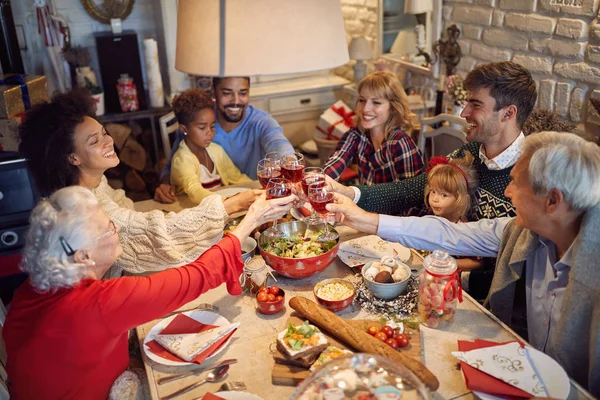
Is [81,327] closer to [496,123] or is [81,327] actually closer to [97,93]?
[496,123]

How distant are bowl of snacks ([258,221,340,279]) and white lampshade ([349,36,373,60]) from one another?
304 cm

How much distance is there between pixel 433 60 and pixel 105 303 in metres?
3.29

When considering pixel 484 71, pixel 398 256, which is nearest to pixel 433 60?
pixel 484 71

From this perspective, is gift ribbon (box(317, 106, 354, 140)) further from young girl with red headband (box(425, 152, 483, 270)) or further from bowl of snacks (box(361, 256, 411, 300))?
bowl of snacks (box(361, 256, 411, 300))

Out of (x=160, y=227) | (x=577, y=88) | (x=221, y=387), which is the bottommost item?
(x=221, y=387)

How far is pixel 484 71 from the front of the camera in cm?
224

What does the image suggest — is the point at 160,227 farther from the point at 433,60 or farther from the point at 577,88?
the point at 433,60

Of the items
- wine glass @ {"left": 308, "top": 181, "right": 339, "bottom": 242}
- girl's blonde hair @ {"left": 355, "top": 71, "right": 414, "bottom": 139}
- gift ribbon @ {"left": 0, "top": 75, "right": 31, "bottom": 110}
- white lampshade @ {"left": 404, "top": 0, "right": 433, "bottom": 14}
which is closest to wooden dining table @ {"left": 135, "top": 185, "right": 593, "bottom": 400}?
wine glass @ {"left": 308, "top": 181, "right": 339, "bottom": 242}

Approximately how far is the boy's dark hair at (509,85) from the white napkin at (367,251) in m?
0.79

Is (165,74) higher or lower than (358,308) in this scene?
higher

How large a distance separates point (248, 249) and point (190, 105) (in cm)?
126

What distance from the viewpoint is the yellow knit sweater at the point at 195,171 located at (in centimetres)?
260

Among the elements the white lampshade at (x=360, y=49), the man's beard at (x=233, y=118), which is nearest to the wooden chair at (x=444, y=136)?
the man's beard at (x=233, y=118)

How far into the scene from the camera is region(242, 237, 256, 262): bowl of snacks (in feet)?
6.19
